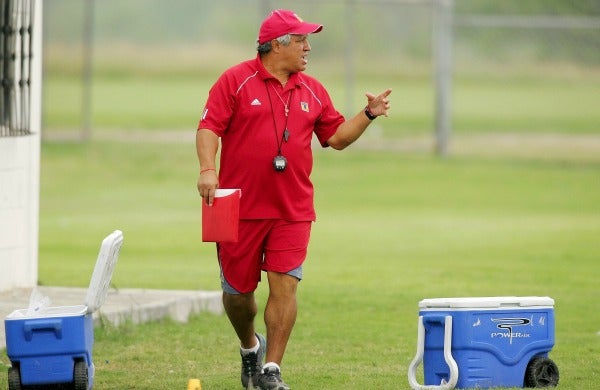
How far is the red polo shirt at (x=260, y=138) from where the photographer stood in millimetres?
8375

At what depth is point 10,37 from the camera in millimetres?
12008

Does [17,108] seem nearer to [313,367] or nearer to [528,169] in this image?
[313,367]

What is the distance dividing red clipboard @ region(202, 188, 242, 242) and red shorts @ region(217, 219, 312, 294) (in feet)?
1.09

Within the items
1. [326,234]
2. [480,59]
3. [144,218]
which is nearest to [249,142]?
[326,234]

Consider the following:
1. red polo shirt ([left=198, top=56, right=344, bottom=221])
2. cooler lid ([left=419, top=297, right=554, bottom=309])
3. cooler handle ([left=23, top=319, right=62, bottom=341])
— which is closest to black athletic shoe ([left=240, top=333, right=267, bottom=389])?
red polo shirt ([left=198, top=56, right=344, bottom=221])

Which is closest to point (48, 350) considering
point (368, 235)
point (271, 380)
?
point (271, 380)

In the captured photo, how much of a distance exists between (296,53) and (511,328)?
1935 mm

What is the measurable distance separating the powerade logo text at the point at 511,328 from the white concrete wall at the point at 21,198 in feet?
16.4

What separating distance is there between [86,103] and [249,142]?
19988 mm

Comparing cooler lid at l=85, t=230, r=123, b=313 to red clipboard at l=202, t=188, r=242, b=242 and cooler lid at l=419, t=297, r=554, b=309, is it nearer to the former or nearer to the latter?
red clipboard at l=202, t=188, r=242, b=242

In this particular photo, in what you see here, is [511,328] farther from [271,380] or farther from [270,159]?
[270,159]

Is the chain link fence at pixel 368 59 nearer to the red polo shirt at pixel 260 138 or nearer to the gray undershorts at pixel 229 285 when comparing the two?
the red polo shirt at pixel 260 138

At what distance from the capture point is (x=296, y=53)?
8508 millimetres

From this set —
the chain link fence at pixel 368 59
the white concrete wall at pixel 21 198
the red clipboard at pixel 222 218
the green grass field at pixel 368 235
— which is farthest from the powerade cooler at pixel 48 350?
the chain link fence at pixel 368 59
